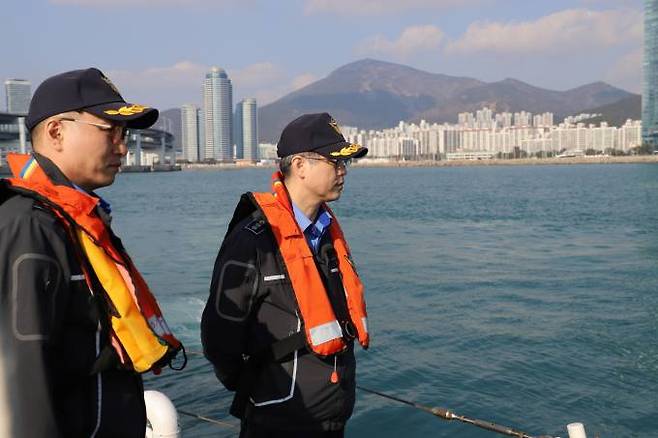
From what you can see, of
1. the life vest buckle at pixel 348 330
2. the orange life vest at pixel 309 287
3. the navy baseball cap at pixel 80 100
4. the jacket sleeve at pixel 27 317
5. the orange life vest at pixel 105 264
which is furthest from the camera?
the life vest buckle at pixel 348 330

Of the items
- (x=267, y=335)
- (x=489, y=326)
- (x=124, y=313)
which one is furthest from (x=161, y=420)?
(x=489, y=326)

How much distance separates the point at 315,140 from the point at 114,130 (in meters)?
0.93

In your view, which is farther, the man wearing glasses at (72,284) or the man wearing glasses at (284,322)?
the man wearing glasses at (284,322)

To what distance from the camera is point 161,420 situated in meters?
3.56

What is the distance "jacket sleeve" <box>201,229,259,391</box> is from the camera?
93.5 inches

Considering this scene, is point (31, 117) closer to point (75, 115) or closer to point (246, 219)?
point (75, 115)

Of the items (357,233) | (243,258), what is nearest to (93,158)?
(243,258)

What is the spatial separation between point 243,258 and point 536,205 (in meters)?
36.2

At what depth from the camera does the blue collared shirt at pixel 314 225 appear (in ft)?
8.61

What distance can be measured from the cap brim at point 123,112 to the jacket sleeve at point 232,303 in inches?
27.8

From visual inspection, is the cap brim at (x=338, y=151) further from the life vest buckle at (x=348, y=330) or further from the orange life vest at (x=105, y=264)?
the orange life vest at (x=105, y=264)

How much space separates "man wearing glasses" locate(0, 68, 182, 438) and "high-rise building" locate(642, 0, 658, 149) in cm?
14283

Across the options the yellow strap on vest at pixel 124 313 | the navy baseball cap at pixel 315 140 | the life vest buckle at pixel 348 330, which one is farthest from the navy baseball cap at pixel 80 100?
the life vest buckle at pixel 348 330

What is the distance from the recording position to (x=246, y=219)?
2537 mm
